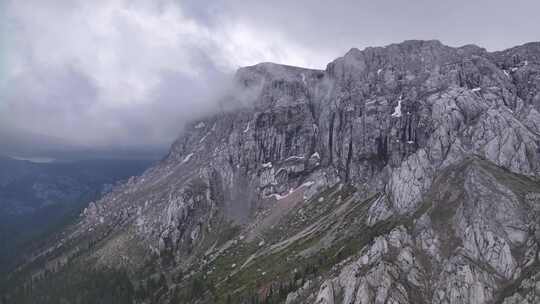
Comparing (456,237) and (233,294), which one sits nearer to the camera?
(456,237)

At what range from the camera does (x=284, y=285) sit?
185 m

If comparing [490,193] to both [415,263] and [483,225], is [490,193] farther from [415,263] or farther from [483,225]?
[415,263]

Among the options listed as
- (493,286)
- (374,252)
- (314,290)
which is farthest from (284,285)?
(493,286)

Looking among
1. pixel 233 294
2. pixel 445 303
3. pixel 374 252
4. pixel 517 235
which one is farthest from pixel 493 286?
pixel 233 294

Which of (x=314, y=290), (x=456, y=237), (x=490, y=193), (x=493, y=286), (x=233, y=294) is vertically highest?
(x=490, y=193)

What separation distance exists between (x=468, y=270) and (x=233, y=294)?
117 metres

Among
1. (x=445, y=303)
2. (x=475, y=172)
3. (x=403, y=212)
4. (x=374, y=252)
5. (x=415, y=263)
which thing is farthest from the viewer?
(x=403, y=212)

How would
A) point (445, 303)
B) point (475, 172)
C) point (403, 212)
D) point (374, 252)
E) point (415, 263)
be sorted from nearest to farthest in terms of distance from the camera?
point (445, 303), point (415, 263), point (374, 252), point (475, 172), point (403, 212)

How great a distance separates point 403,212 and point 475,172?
132ft

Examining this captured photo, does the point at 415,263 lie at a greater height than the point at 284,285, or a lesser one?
greater

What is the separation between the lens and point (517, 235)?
149m

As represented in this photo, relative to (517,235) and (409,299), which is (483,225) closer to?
(517,235)

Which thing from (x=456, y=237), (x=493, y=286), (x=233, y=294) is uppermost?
(x=456, y=237)

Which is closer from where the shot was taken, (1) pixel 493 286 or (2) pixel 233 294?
(1) pixel 493 286
